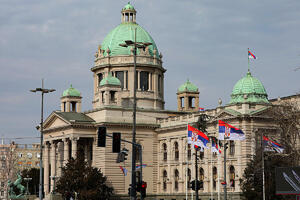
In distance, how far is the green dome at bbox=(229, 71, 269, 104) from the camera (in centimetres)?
9144

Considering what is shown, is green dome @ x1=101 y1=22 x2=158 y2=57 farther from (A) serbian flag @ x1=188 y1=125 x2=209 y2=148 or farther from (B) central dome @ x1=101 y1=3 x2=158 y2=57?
(A) serbian flag @ x1=188 y1=125 x2=209 y2=148

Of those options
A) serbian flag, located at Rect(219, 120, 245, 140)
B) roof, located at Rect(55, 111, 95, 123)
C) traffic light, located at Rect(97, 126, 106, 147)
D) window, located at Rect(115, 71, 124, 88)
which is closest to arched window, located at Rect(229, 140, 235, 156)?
serbian flag, located at Rect(219, 120, 245, 140)

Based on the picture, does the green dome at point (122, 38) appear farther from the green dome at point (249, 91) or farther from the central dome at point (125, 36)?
the green dome at point (249, 91)

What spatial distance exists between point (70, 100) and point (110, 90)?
15.3 m

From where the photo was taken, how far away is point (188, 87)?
4712 inches

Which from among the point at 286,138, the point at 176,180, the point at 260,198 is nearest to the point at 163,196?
the point at 176,180

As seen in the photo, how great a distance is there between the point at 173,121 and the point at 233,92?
54.1 feet

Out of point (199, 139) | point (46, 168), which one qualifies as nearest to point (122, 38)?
point (46, 168)

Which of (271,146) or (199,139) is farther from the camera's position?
(199,139)

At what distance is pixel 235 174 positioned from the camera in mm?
91062

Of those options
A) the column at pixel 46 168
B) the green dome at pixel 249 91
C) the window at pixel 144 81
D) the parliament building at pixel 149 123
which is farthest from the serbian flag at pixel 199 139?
the column at pixel 46 168

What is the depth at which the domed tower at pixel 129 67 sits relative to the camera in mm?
115438

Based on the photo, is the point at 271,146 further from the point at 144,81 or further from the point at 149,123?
the point at 144,81

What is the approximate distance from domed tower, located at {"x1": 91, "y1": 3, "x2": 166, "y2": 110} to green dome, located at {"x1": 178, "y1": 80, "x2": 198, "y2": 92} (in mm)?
3843
